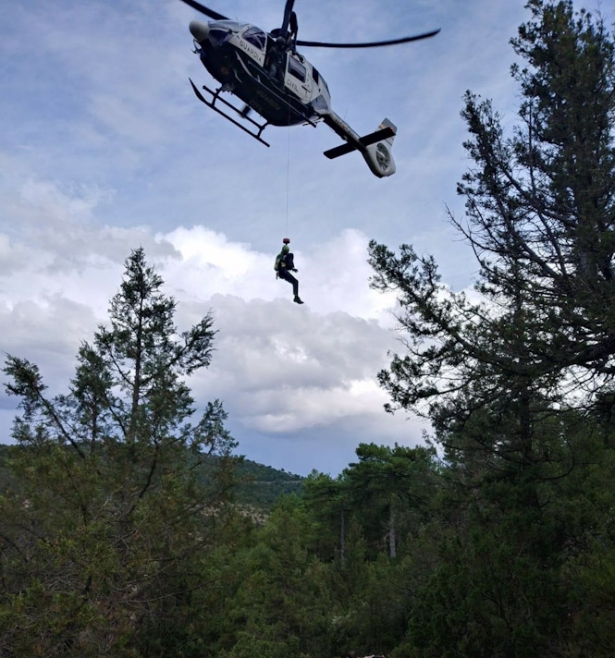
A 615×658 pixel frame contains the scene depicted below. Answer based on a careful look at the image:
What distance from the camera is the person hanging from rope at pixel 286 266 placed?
472 inches

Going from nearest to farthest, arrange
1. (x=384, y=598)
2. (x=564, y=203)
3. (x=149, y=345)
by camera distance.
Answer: (x=564, y=203) → (x=149, y=345) → (x=384, y=598)

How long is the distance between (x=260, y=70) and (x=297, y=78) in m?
1.01

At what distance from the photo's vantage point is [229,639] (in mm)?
15914

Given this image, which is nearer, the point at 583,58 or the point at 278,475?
the point at 583,58

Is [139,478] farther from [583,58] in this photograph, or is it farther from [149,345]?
[583,58]

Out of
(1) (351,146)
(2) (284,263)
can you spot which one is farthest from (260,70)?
(2) (284,263)

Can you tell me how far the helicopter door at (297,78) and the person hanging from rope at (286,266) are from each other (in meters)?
2.84

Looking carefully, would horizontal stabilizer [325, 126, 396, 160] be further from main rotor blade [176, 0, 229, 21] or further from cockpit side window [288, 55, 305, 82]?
main rotor blade [176, 0, 229, 21]

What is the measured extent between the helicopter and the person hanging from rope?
8.19 feet

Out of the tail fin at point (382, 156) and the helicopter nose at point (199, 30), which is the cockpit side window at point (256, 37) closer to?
the helicopter nose at point (199, 30)

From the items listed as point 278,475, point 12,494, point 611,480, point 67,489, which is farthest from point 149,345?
point 278,475

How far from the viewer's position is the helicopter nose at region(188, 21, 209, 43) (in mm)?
9375

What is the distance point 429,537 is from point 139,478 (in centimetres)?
905

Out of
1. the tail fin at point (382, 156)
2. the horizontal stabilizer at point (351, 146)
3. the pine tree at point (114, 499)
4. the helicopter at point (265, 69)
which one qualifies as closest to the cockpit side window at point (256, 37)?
the helicopter at point (265, 69)
